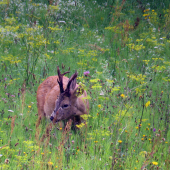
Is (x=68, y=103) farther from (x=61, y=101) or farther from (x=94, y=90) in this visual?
(x=94, y=90)

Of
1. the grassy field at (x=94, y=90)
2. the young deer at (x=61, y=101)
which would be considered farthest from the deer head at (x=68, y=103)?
the grassy field at (x=94, y=90)

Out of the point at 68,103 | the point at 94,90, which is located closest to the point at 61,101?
the point at 68,103

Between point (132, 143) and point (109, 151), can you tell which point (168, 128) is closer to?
point (132, 143)

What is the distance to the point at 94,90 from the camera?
4.99 metres

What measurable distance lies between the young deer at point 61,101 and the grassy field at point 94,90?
0.20 metres

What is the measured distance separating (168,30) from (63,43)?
3.78 meters

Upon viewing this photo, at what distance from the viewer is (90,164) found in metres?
3.47

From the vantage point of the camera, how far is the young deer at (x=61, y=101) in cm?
501

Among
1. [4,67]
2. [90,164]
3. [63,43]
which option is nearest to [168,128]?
[90,164]

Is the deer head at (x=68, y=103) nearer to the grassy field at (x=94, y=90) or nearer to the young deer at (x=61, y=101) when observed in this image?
the young deer at (x=61, y=101)

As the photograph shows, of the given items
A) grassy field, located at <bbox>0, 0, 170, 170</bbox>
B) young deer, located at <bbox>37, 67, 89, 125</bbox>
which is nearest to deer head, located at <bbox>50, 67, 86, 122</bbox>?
young deer, located at <bbox>37, 67, 89, 125</bbox>

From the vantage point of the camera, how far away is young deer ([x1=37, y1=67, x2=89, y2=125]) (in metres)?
5.01

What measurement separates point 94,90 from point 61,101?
27.1 inches

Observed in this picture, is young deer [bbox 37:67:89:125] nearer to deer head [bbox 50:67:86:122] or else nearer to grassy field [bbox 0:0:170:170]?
deer head [bbox 50:67:86:122]
